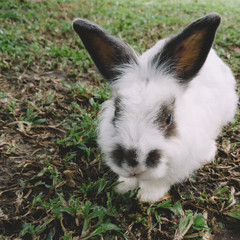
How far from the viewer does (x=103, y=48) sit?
2.58 m

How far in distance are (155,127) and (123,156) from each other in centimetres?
36

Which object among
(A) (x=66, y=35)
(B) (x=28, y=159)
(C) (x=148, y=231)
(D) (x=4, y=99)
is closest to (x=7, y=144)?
(B) (x=28, y=159)

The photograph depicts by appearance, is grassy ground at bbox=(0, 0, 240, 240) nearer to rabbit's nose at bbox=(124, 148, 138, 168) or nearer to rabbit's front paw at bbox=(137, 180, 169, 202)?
rabbit's front paw at bbox=(137, 180, 169, 202)

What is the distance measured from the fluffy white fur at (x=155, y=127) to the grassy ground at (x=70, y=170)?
0.27 meters

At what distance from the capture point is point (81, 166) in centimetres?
310

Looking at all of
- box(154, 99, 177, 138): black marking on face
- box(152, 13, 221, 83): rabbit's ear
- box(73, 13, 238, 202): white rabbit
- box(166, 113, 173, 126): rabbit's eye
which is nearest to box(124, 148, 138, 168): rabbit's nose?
box(73, 13, 238, 202): white rabbit

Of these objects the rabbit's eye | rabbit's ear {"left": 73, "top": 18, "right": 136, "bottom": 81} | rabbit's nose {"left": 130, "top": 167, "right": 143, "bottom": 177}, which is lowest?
rabbit's nose {"left": 130, "top": 167, "right": 143, "bottom": 177}

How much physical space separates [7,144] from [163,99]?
2148mm

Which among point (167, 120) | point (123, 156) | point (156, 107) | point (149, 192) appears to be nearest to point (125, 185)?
point (149, 192)

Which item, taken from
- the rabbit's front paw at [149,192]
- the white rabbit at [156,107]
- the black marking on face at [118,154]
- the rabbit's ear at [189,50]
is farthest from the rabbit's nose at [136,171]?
the rabbit's ear at [189,50]

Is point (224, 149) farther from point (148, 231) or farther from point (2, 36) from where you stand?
point (2, 36)

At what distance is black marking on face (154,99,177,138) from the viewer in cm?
220

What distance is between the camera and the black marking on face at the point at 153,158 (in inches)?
81.0

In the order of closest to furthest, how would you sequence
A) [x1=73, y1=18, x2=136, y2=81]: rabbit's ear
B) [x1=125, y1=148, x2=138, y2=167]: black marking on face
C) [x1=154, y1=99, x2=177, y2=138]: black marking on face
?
[x1=125, y1=148, x2=138, y2=167]: black marking on face < [x1=154, y1=99, x2=177, y2=138]: black marking on face < [x1=73, y1=18, x2=136, y2=81]: rabbit's ear
